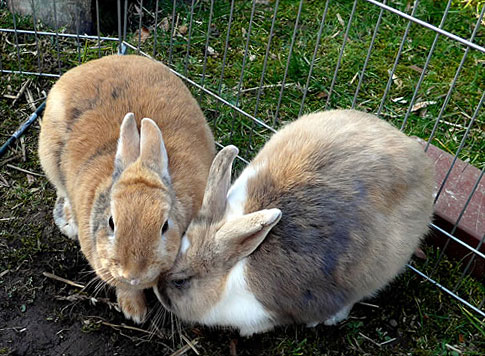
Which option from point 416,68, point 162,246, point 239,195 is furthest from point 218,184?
point 416,68

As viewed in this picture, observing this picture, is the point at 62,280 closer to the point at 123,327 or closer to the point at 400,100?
the point at 123,327

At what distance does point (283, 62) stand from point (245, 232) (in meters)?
2.25

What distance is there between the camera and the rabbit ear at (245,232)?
97.8 inches

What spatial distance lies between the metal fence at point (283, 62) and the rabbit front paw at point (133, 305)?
1.18m

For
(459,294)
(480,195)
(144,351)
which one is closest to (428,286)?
(459,294)

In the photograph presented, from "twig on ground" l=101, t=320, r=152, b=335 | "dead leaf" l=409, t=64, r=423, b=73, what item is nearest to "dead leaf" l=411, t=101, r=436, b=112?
"dead leaf" l=409, t=64, r=423, b=73

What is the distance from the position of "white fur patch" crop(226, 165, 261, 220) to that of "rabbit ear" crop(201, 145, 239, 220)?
0.14ft

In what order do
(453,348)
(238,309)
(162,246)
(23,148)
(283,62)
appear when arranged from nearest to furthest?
→ (162,246) < (238,309) < (453,348) < (23,148) < (283,62)

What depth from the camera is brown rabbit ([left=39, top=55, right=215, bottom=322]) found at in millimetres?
2414

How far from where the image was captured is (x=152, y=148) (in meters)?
2.66

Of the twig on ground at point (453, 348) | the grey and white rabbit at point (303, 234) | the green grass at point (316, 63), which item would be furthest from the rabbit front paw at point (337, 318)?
the green grass at point (316, 63)

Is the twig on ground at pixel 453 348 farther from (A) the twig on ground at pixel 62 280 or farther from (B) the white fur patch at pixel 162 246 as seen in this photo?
(A) the twig on ground at pixel 62 280

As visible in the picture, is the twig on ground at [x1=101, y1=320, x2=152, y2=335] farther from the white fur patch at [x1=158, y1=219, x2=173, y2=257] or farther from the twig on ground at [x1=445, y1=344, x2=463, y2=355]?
the twig on ground at [x1=445, y1=344, x2=463, y2=355]

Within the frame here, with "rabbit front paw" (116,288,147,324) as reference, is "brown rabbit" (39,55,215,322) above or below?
above
